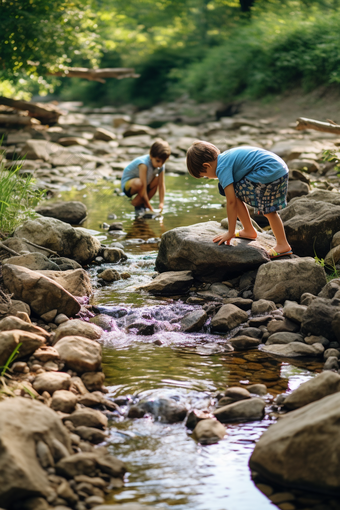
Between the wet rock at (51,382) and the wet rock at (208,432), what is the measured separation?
31.5 inches

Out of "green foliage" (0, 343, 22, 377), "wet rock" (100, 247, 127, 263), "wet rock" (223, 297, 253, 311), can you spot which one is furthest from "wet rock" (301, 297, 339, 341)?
"wet rock" (100, 247, 127, 263)

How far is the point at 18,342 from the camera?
3.28 metres

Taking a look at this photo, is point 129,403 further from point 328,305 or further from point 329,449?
point 328,305

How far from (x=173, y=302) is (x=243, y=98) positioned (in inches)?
591

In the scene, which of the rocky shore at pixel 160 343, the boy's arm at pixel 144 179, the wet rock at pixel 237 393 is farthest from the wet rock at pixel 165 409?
the boy's arm at pixel 144 179

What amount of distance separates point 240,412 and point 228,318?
1.28 m

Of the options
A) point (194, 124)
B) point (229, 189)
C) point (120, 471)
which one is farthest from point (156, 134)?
point (120, 471)

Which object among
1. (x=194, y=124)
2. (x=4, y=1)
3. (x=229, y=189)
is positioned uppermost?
(x=4, y=1)

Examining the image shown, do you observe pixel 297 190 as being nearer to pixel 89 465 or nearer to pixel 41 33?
pixel 89 465

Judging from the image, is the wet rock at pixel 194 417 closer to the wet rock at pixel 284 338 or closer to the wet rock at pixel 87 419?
the wet rock at pixel 87 419

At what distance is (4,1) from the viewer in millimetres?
11930

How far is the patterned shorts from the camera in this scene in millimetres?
4789

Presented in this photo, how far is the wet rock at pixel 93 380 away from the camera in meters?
3.19

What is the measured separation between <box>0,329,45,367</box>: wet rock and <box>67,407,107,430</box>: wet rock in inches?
27.0
